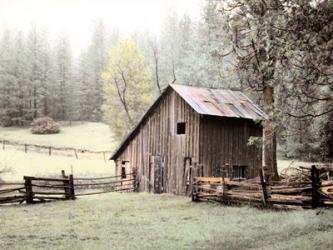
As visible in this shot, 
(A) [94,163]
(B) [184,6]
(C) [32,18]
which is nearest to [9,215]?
(A) [94,163]

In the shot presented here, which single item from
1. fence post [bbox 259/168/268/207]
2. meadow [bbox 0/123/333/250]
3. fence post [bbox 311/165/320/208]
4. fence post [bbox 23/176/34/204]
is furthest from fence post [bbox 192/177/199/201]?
fence post [bbox 23/176/34/204]

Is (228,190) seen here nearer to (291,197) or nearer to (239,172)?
(291,197)

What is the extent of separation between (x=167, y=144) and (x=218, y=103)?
12.9ft

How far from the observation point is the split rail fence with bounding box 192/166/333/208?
1762cm

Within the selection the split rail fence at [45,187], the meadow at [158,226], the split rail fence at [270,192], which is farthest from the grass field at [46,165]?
the split rail fence at [270,192]

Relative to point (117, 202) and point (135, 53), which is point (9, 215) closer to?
point (117, 202)

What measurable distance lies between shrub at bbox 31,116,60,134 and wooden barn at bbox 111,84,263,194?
119ft

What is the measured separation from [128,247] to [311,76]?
23.1ft

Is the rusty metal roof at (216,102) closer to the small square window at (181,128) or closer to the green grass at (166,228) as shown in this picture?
the small square window at (181,128)

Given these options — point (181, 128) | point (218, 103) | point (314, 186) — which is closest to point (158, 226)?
point (314, 186)

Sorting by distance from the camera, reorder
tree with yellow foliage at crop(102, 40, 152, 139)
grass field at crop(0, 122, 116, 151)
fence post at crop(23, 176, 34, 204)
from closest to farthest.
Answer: fence post at crop(23, 176, 34, 204), tree with yellow foliage at crop(102, 40, 152, 139), grass field at crop(0, 122, 116, 151)

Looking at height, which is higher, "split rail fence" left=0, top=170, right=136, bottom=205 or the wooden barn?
the wooden barn

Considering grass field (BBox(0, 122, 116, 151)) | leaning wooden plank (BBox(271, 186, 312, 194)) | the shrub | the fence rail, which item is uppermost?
the shrub

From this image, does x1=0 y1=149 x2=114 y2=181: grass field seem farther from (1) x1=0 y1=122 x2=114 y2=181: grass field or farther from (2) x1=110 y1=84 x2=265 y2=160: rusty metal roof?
(2) x1=110 y1=84 x2=265 y2=160: rusty metal roof
